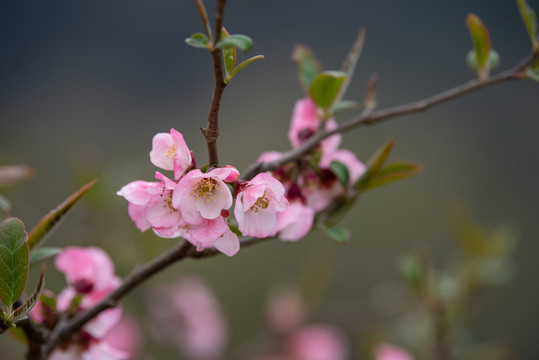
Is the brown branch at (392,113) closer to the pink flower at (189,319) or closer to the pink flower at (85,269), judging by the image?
the pink flower at (85,269)

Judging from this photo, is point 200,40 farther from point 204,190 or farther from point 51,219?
point 51,219

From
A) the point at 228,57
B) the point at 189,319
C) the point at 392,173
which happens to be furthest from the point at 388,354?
the point at 189,319

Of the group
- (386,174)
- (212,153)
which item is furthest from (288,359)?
(212,153)

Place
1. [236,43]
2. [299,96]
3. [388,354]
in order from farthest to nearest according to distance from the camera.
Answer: [299,96], [388,354], [236,43]

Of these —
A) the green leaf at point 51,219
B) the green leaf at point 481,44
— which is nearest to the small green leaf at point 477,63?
the green leaf at point 481,44

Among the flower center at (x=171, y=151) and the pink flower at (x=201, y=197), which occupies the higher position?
the flower center at (x=171, y=151)


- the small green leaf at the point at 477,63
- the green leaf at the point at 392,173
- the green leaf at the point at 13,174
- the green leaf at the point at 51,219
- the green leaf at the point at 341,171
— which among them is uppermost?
the green leaf at the point at 13,174
